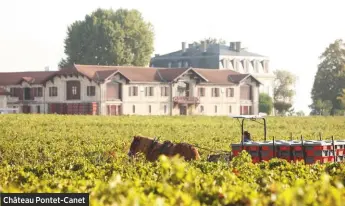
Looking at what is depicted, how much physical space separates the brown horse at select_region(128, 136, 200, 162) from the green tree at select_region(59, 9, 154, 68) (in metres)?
101

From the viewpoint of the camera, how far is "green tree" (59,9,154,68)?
145125 mm

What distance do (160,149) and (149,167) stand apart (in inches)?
477

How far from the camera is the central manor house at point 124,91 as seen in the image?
357 feet

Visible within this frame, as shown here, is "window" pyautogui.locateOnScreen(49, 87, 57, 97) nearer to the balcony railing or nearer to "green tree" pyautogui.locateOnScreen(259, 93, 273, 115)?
the balcony railing

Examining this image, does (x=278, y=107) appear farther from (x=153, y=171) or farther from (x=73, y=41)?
(x=153, y=171)

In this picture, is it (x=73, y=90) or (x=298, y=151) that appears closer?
(x=298, y=151)

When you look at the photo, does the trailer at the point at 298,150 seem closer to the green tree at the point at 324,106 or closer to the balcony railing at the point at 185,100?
the balcony railing at the point at 185,100

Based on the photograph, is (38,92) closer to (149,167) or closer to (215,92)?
(215,92)

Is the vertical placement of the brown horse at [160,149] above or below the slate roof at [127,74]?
below

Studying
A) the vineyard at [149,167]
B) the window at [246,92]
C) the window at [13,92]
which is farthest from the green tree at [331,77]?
the window at [13,92]

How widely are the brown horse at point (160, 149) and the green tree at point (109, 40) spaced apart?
332 ft

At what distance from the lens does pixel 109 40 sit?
5753 inches

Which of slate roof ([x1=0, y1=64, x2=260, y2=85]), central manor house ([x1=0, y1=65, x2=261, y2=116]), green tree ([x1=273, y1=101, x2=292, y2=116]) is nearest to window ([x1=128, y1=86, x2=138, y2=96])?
central manor house ([x1=0, y1=65, x2=261, y2=116])

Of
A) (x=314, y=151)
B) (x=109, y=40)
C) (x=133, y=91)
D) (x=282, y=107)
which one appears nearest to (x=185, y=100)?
(x=133, y=91)
